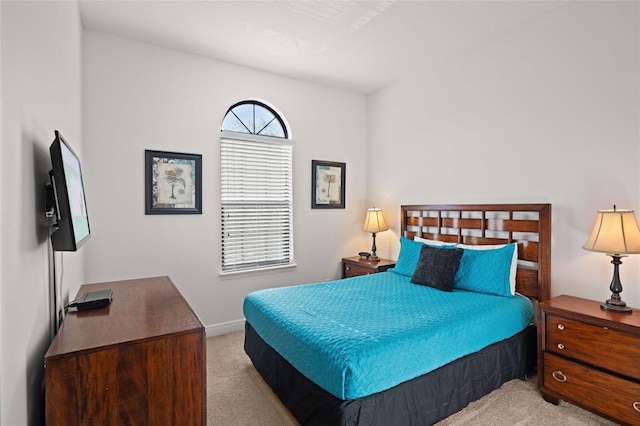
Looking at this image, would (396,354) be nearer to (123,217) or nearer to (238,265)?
(238,265)

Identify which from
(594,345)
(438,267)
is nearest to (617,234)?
(594,345)

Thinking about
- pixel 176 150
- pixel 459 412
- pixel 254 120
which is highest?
pixel 254 120

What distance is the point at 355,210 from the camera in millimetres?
4484

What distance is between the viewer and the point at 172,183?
3.19 m

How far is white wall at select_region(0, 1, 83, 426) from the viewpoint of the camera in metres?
0.90

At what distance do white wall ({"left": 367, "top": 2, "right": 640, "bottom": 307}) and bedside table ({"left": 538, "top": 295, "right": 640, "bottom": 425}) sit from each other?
53cm

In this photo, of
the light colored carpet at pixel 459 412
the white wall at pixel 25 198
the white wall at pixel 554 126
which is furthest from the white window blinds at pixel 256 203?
the white wall at pixel 25 198

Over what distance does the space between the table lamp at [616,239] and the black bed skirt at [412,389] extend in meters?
0.65

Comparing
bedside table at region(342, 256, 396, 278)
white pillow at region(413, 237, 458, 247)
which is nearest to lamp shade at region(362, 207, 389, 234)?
bedside table at region(342, 256, 396, 278)

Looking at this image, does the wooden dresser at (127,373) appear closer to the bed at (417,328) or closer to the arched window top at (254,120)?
the bed at (417,328)

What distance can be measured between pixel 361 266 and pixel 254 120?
2.16 meters

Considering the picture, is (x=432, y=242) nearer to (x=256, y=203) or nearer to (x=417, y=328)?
(x=417, y=328)

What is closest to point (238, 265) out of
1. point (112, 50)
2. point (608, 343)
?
point (112, 50)

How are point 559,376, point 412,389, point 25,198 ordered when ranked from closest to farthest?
point 25,198, point 412,389, point 559,376
